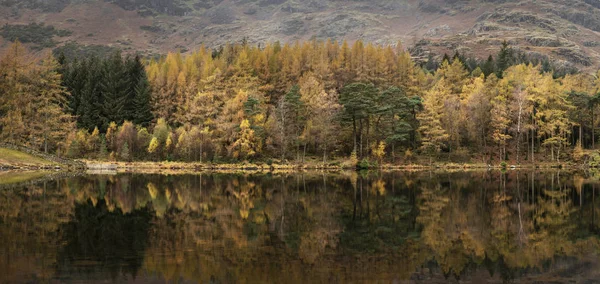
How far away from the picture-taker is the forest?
80.4 meters

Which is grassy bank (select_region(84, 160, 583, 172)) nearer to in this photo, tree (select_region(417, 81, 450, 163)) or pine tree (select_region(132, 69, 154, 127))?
tree (select_region(417, 81, 450, 163))

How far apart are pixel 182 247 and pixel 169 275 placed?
3496 millimetres

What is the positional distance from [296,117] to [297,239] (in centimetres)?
6655

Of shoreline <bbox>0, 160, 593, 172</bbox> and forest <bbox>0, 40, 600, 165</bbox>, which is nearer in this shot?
shoreline <bbox>0, 160, 593, 172</bbox>

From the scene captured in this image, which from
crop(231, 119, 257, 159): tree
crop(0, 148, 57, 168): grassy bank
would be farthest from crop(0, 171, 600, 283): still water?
crop(231, 119, 257, 159): tree

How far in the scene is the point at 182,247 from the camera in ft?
58.9

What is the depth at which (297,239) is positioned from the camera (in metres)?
19.6

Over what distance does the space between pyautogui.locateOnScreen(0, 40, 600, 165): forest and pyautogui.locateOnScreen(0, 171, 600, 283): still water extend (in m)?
48.1

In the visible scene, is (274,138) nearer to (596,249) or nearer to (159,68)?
(159,68)

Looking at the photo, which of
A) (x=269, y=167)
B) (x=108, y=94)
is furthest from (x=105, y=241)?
(x=108, y=94)

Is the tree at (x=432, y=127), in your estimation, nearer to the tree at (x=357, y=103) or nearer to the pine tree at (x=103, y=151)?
the tree at (x=357, y=103)

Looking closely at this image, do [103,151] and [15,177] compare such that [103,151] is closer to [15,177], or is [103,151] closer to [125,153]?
[125,153]

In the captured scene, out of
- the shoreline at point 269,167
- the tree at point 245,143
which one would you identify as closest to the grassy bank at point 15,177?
the shoreline at point 269,167

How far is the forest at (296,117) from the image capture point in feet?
264
